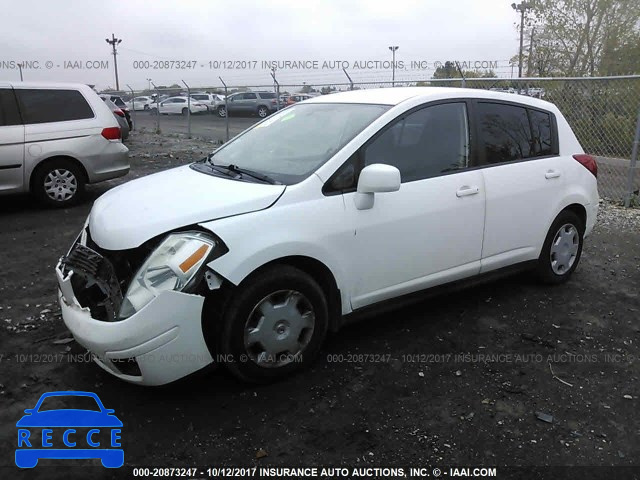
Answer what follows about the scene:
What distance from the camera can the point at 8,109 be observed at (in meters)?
7.24

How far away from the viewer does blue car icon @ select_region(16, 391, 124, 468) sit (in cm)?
263

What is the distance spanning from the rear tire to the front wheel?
5.80 m

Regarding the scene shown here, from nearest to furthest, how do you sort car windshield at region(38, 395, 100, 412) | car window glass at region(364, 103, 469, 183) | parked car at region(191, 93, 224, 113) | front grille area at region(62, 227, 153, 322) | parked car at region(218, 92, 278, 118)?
front grille area at region(62, 227, 153, 322) < car windshield at region(38, 395, 100, 412) < car window glass at region(364, 103, 469, 183) < parked car at region(218, 92, 278, 118) < parked car at region(191, 93, 224, 113)

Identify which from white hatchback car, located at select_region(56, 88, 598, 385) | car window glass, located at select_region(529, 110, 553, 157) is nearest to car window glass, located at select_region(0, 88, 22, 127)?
white hatchback car, located at select_region(56, 88, 598, 385)

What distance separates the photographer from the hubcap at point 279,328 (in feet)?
9.87

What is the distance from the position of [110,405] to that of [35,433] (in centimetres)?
38

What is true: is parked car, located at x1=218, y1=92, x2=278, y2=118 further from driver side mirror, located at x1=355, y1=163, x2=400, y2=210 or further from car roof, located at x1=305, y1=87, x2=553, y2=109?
driver side mirror, located at x1=355, y1=163, x2=400, y2=210

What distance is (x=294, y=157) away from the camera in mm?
3549

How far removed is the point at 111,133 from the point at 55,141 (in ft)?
2.59

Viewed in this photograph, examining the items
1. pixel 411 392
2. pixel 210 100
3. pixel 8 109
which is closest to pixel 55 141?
pixel 8 109

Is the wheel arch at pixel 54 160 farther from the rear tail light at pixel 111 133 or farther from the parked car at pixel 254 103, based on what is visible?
the parked car at pixel 254 103

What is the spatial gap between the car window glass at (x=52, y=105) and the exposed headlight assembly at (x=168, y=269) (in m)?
5.75

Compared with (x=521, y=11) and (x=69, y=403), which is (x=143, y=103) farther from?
(x=69, y=403)

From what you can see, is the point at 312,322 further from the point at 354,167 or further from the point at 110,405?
the point at 110,405
